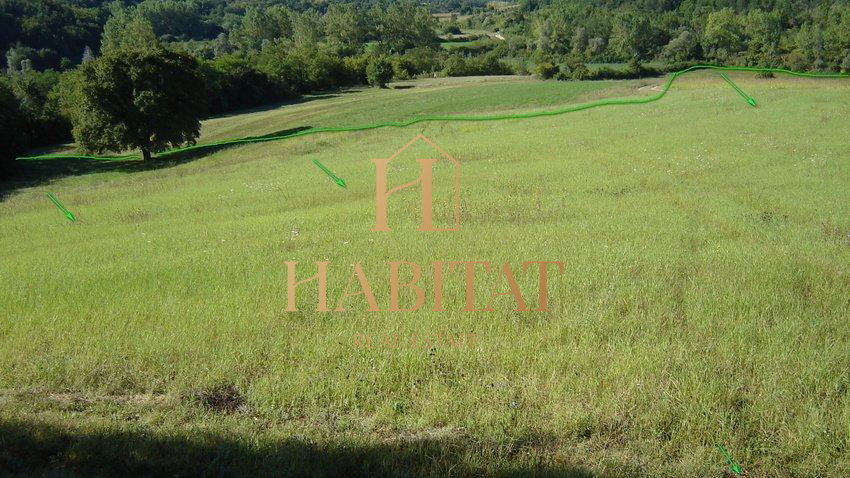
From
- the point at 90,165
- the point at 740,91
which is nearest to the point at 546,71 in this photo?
the point at 740,91

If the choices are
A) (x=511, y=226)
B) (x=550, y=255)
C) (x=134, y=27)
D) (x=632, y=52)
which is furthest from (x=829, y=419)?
(x=134, y=27)

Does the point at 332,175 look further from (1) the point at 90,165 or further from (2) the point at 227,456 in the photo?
(1) the point at 90,165

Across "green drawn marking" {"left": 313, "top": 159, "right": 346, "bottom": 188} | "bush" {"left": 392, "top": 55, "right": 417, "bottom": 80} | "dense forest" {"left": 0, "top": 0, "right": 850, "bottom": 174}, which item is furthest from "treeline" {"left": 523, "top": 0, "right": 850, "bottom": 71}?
"green drawn marking" {"left": 313, "top": 159, "right": 346, "bottom": 188}

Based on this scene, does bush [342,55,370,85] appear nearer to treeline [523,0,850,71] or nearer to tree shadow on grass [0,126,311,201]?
treeline [523,0,850,71]

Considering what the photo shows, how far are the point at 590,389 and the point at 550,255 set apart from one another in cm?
388

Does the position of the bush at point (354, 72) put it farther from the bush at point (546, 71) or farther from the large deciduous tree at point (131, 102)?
the large deciduous tree at point (131, 102)

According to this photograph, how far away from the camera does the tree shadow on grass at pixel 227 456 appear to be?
13.3ft

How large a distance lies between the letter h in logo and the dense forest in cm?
1906

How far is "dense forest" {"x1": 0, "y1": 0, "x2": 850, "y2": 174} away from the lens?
101 ft

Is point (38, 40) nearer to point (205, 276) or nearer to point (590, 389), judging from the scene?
point (205, 276)

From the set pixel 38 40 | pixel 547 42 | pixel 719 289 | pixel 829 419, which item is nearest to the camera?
pixel 829 419

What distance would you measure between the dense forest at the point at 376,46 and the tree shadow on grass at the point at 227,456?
29.7m

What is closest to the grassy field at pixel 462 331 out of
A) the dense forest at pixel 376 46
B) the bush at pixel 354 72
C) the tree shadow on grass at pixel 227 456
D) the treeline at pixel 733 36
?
Result: the tree shadow on grass at pixel 227 456

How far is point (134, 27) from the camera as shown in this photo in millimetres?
74062
